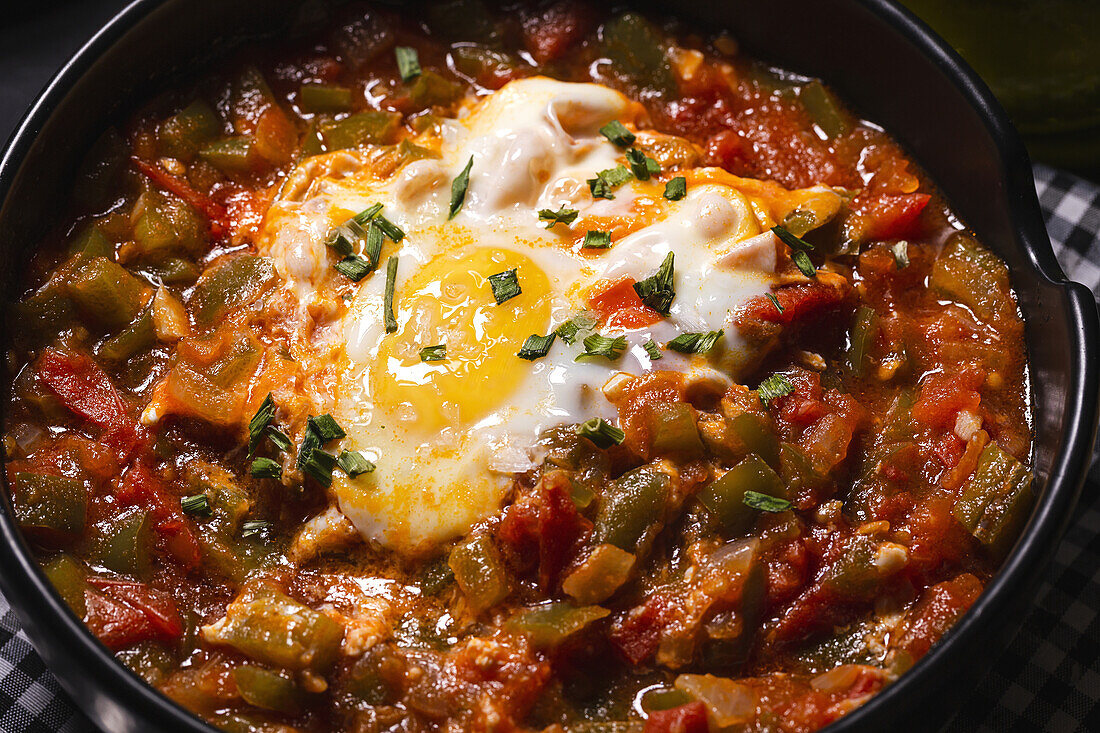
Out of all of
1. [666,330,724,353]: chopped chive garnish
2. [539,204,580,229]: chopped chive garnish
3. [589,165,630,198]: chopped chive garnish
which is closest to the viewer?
[666,330,724,353]: chopped chive garnish

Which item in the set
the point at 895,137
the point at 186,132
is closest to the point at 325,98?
the point at 186,132

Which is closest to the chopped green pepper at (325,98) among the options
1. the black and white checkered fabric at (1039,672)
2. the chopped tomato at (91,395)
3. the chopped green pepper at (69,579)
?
the chopped tomato at (91,395)

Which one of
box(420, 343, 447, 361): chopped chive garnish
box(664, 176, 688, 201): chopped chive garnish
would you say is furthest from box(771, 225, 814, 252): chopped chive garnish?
box(420, 343, 447, 361): chopped chive garnish

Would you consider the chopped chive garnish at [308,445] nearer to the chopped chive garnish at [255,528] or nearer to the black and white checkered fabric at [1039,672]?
the chopped chive garnish at [255,528]

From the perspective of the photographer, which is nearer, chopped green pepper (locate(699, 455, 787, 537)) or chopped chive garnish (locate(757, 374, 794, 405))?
chopped green pepper (locate(699, 455, 787, 537))

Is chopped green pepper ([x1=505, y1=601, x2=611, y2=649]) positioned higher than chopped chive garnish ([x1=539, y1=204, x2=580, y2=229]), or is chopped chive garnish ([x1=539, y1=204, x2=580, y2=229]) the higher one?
chopped chive garnish ([x1=539, y1=204, x2=580, y2=229])

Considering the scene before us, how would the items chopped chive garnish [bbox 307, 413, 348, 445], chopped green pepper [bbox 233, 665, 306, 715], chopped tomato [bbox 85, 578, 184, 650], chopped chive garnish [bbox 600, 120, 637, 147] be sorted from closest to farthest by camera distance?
chopped green pepper [bbox 233, 665, 306, 715] → chopped tomato [bbox 85, 578, 184, 650] → chopped chive garnish [bbox 307, 413, 348, 445] → chopped chive garnish [bbox 600, 120, 637, 147]

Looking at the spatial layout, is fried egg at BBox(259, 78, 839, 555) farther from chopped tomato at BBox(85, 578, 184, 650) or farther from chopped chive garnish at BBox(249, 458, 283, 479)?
chopped tomato at BBox(85, 578, 184, 650)
